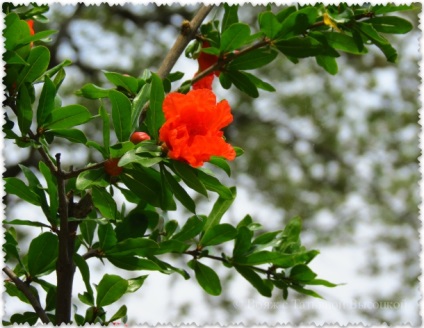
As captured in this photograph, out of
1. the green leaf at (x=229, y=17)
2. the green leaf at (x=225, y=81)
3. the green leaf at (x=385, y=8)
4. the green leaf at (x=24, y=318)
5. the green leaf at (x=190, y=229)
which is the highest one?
the green leaf at (x=229, y=17)

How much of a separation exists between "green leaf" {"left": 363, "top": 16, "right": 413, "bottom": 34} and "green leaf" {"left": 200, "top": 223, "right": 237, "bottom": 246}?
32 cm

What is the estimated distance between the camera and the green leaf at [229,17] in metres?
0.94

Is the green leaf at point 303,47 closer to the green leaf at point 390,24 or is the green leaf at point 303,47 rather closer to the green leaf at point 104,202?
the green leaf at point 390,24

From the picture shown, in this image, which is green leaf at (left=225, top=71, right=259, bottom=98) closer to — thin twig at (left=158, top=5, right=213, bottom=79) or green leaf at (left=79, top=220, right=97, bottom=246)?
thin twig at (left=158, top=5, right=213, bottom=79)

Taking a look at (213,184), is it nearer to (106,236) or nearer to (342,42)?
(106,236)

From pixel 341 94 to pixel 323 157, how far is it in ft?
1.41

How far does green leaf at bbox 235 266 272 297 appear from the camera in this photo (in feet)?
2.82

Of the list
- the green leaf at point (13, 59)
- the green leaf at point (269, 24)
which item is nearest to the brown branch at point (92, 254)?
the green leaf at point (13, 59)

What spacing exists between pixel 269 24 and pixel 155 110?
26 cm

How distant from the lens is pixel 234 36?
34.2 inches

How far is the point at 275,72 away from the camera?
4.11 m

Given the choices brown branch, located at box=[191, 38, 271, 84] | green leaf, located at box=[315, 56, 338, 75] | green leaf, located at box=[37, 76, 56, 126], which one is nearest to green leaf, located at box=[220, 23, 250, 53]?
brown branch, located at box=[191, 38, 271, 84]

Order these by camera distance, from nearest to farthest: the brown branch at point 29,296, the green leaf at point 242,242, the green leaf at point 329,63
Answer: the brown branch at point 29,296 → the green leaf at point 242,242 → the green leaf at point 329,63

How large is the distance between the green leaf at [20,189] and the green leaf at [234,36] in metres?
0.29
